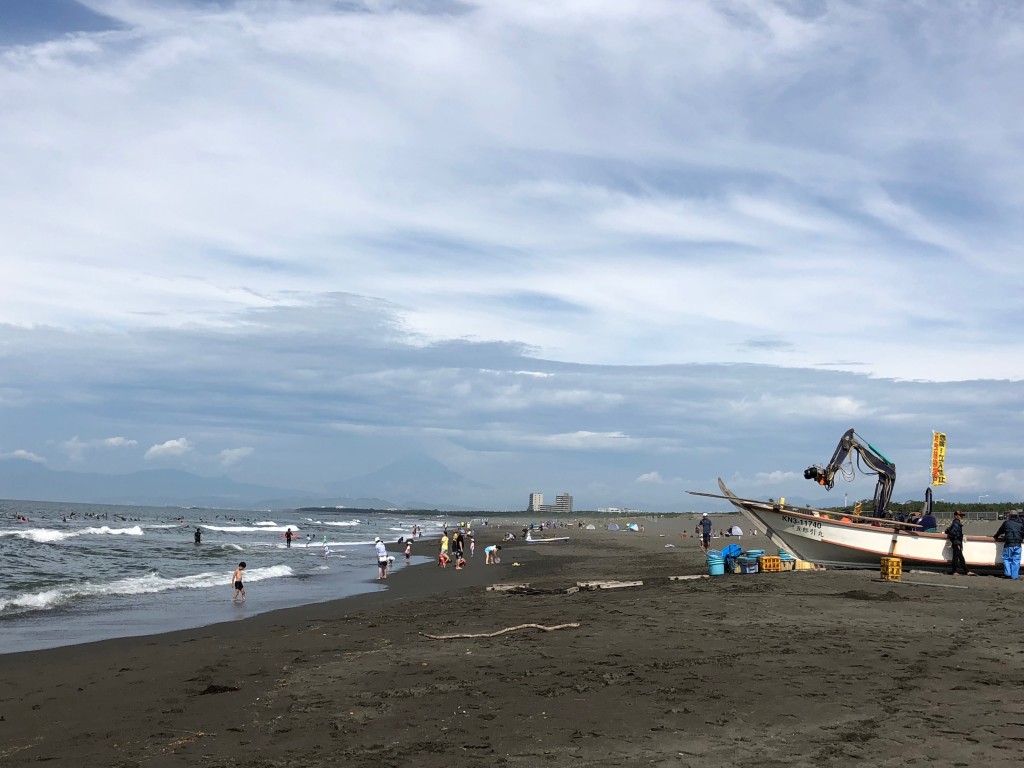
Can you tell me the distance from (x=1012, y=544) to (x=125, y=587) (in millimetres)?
26575

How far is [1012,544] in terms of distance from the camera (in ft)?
71.3

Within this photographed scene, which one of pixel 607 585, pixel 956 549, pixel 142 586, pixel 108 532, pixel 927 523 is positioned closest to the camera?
pixel 607 585

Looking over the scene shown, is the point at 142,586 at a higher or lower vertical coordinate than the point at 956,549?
lower

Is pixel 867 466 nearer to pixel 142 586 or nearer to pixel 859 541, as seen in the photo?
pixel 859 541

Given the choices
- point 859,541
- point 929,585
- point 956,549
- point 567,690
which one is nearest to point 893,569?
point 929,585

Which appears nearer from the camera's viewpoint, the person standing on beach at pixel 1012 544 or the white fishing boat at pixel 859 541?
the person standing on beach at pixel 1012 544

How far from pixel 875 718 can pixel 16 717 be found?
9518mm

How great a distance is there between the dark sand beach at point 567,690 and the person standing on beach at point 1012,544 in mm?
5722

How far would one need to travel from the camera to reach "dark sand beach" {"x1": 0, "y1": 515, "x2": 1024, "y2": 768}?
23.9 ft

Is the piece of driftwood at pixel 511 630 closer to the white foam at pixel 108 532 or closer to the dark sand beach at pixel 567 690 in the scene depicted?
the dark sand beach at pixel 567 690

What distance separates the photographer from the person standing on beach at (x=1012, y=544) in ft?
70.9

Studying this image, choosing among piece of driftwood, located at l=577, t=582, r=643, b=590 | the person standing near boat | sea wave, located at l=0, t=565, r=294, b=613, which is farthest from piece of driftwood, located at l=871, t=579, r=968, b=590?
sea wave, located at l=0, t=565, r=294, b=613

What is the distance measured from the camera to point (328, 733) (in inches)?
315

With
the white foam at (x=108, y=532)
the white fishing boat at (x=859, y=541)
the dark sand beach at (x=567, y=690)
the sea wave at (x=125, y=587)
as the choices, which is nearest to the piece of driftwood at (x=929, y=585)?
the dark sand beach at (x=567, y=690)
